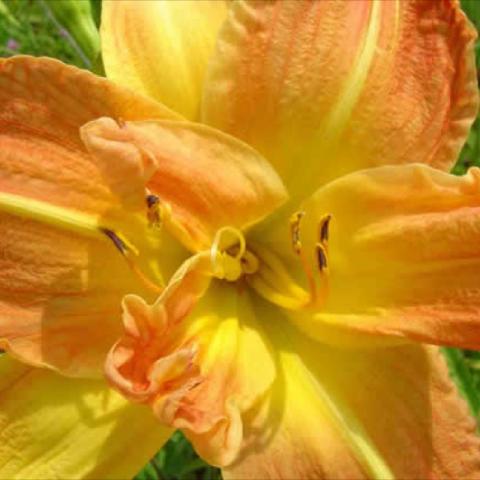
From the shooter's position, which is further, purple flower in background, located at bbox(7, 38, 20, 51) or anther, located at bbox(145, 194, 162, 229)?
purple flower in background, located at bbox(7, 38, 20, 51)

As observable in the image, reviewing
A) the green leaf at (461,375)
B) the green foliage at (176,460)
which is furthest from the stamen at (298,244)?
the green foliage at (176,460)

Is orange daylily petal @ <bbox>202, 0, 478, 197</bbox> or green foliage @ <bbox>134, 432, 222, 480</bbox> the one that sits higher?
orange daylily petal @ <bbox>202, 0, 478, 197</bbox>

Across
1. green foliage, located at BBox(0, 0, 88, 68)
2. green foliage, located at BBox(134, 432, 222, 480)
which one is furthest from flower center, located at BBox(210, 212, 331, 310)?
green foliage, located at BBox(134, 432, 222, 480)

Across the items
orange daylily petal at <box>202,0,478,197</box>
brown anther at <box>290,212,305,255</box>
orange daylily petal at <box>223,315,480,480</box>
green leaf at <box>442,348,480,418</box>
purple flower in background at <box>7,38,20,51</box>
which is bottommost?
green leaf at <box>442,348,480,418</box>

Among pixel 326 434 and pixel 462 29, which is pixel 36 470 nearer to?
pixel 326 434

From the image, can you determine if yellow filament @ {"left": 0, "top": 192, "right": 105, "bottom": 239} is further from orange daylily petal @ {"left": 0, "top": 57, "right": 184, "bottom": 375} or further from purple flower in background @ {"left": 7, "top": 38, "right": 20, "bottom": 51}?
purple flower in background @ {"left": 7, "top": 38, "right": 20, "bottom": 51}

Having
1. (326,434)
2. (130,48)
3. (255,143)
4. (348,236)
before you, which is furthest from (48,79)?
(326,434)

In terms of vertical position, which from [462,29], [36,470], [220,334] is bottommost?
[36,470]


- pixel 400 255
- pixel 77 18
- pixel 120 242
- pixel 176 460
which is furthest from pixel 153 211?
pixel 176 460
